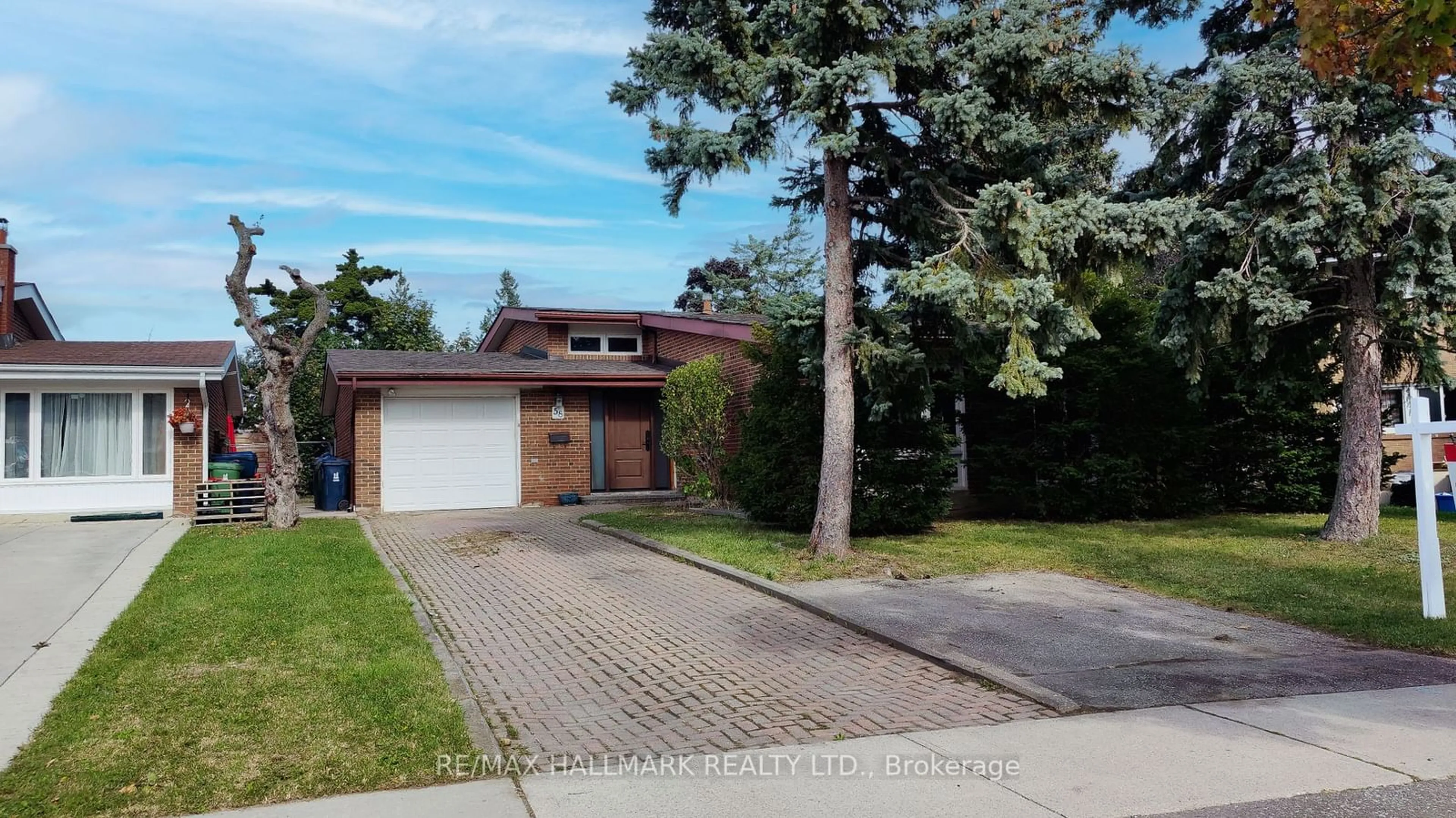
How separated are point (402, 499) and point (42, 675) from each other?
12.2 m

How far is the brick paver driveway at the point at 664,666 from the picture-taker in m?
5.67

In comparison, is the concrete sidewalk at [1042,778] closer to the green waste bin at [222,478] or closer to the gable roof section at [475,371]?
the green waste bin at [222,478]

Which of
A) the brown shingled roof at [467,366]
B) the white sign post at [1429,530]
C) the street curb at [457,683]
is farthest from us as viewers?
the brown shingled roof at [467,366]

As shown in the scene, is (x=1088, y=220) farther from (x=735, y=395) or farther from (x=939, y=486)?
(x=735, y=395)

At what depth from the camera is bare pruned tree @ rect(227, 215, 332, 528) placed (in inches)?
589

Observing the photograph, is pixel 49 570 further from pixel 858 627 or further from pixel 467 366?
pixel 467 366

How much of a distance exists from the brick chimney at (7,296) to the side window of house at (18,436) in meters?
1.82

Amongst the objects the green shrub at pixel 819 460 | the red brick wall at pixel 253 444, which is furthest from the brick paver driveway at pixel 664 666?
the red brick wall at pixel 253 444

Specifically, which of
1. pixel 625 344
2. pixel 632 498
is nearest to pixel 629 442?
pixel 632 498

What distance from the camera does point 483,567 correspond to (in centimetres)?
1162

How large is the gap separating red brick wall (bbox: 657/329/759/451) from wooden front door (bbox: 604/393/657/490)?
140 centimetres

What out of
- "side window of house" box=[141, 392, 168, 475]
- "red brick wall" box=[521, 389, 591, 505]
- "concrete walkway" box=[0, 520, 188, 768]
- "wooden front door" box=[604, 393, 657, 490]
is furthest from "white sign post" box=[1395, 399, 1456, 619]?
"side window of house" box=[141, 392, 168, 475]

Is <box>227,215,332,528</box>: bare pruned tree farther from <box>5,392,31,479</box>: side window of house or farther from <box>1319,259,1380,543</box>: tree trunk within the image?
<box>1319,259,1380,543</box>: tree trunk

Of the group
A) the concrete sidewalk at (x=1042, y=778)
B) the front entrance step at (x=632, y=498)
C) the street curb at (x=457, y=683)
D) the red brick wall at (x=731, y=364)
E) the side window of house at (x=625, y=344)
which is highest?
the side window of house at (x=625, y=344)
